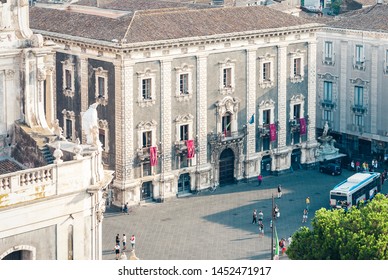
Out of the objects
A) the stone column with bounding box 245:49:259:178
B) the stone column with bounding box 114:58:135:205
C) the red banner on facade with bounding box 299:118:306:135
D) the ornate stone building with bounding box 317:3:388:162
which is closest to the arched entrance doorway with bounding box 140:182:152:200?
the stone column with bounding box 114:58:135:205

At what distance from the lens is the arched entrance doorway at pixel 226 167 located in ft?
337

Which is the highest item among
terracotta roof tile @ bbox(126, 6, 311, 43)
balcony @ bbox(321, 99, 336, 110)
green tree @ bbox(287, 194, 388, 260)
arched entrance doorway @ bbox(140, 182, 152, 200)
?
terracotta roof tile @ bbox(126, 6, 311, 43)

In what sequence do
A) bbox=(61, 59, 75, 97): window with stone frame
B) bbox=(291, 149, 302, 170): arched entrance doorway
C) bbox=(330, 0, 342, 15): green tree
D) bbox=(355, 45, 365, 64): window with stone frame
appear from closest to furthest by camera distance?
bbox=(61, 59, 75, 97): window with stone frame, bbox=(291, 149, 302, 170): arched entrance doorway, bbox=(355, 45, 365, 64): window with stone frame, bbox=(330, 0, 342, 15): green tree

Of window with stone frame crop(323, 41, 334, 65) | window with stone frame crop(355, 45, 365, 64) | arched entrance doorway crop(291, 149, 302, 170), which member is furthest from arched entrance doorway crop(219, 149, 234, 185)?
window with stone frame crop(323, 41, 334, 65)

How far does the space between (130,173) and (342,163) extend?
2463cm

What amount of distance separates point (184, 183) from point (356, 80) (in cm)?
2440

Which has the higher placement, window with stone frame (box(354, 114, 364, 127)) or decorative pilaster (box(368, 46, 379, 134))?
decorative pilaster (box(368, 46, 379, 134))

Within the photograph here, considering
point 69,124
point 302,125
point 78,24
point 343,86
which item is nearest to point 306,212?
point 302,125

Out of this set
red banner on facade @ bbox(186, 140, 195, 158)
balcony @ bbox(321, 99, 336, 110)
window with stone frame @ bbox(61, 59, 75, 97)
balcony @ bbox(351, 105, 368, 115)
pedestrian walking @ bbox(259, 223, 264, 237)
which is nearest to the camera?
pedestrian walking @ bbox(259, 223, 264, 237)

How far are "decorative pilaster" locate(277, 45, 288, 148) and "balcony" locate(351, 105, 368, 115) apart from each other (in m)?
11.5

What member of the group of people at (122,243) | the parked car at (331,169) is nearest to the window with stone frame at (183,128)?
the parked car at (331,169)

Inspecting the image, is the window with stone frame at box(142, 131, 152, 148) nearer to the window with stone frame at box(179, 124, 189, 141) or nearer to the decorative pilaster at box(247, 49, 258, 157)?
the window with stone frame at box(179, 124, 189, 141)

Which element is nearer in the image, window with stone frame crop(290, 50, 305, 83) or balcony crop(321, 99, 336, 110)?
window with stone frame crop(290, 50, 305, 83)

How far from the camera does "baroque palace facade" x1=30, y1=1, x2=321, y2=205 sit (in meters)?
95.3
